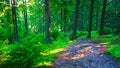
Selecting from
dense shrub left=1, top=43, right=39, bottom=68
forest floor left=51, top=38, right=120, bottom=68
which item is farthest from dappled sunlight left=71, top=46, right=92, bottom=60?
dense shrub left=1, top=43, right=39, bottom=68

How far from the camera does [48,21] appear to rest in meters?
17.5

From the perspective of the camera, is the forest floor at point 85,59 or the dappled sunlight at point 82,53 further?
the dappled sunlight at point 82,53

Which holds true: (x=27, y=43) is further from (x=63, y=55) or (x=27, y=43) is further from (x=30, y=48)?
(x=63, y=55)

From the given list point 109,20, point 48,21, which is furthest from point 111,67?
point 109,20

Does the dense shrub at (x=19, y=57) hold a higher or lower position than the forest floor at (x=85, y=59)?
higher

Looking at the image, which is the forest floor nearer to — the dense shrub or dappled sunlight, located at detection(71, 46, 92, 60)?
dappled sunlight, located at detection(71, 46, 92, 60)

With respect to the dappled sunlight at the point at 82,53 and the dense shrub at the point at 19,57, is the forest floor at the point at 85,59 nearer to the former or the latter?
the dappled sunlight at the point at 82,53

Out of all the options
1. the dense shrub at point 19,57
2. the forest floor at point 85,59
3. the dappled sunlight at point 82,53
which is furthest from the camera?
the dappled sunlight at point 82,53

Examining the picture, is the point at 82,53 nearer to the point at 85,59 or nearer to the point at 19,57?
the point at 85,59

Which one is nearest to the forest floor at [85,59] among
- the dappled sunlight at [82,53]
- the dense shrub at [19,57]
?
the dappled sunlight at [82,53]

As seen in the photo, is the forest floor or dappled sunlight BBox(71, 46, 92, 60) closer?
the forest floor

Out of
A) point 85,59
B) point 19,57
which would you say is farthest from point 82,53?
point 19,57

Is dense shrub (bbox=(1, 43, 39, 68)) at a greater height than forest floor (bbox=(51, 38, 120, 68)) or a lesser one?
greater

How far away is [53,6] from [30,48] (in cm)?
2537
